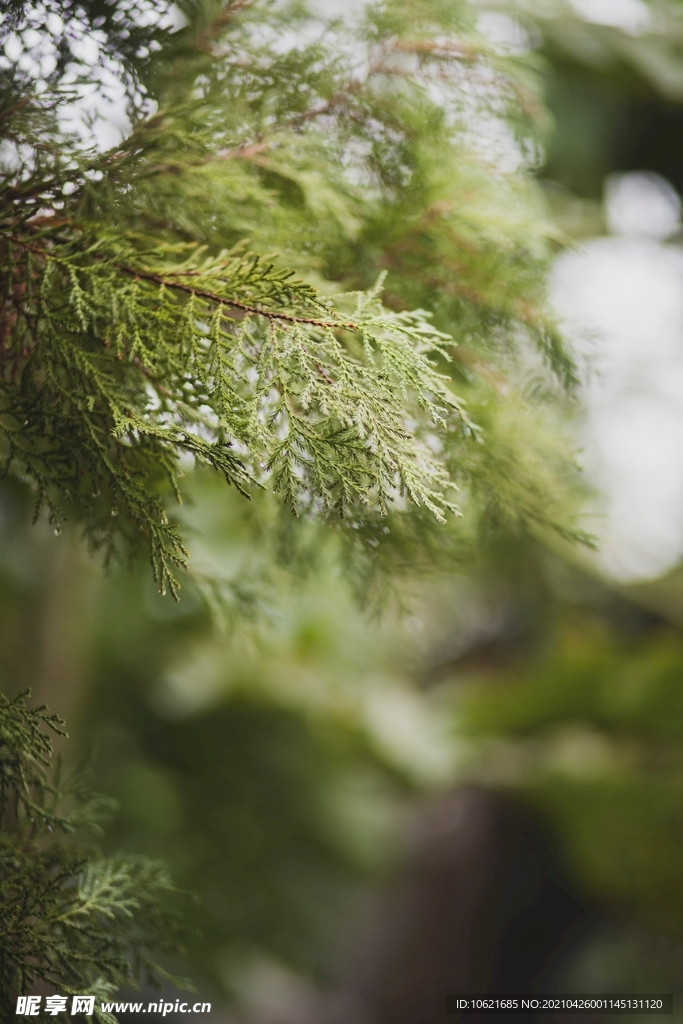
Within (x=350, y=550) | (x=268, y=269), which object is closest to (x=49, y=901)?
(x=350, y=550)

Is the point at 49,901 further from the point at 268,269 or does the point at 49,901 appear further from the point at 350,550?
the point at 268,269

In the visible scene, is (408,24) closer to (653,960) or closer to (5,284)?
(5,284)

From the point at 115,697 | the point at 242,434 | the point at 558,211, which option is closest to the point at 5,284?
the point at 242,434

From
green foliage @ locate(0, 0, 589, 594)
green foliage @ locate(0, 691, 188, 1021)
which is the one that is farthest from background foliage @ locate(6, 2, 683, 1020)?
green foliage @ locate(0, 691, 188, 1021)

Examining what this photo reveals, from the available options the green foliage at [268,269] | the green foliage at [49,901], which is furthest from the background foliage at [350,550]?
the green foliage at [49,901]

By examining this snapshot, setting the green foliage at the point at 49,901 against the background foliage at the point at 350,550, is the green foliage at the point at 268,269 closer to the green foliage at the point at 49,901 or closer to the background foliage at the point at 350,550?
the background foliage at the point at 350,550

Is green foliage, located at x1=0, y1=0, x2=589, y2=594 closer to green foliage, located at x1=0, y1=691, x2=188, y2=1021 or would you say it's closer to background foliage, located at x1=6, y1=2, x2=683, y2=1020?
background foliage, located at x1=6, y1=2, x2=683, y2=1020
